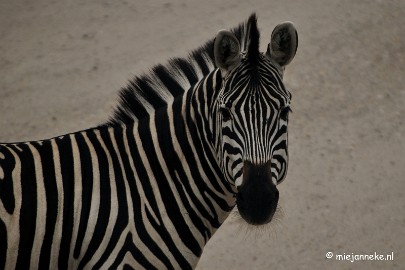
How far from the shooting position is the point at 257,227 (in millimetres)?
4797

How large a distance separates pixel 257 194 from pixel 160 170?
3.15ft

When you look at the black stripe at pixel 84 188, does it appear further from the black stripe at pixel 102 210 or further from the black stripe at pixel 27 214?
the black stripe at pixel 27 214

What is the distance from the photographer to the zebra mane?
5.36m

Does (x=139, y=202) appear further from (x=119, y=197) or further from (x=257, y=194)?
(x=257, y=194)

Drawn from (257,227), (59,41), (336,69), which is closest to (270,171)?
(257,227)

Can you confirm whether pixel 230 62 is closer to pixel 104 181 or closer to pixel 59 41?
pixel 104 181

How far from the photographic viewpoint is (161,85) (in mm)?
5441

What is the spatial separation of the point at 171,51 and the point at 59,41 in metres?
2.18

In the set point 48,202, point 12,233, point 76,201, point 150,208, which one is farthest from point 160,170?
point 12,233

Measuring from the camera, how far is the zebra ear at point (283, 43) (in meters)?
4.97

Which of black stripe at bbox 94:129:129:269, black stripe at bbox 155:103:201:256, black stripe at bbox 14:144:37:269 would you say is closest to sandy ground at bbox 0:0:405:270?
black stripe at bbox 155:103:201:256

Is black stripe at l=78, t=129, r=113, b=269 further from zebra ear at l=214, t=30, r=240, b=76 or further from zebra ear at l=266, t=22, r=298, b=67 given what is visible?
zebra ear at l=266, t=22, r=298, b=67

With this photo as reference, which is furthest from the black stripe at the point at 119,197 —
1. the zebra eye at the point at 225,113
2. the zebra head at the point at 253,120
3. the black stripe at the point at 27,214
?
the zebra eye at the point at 225,113

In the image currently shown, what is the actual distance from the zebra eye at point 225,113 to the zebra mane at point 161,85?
28.3 inches
